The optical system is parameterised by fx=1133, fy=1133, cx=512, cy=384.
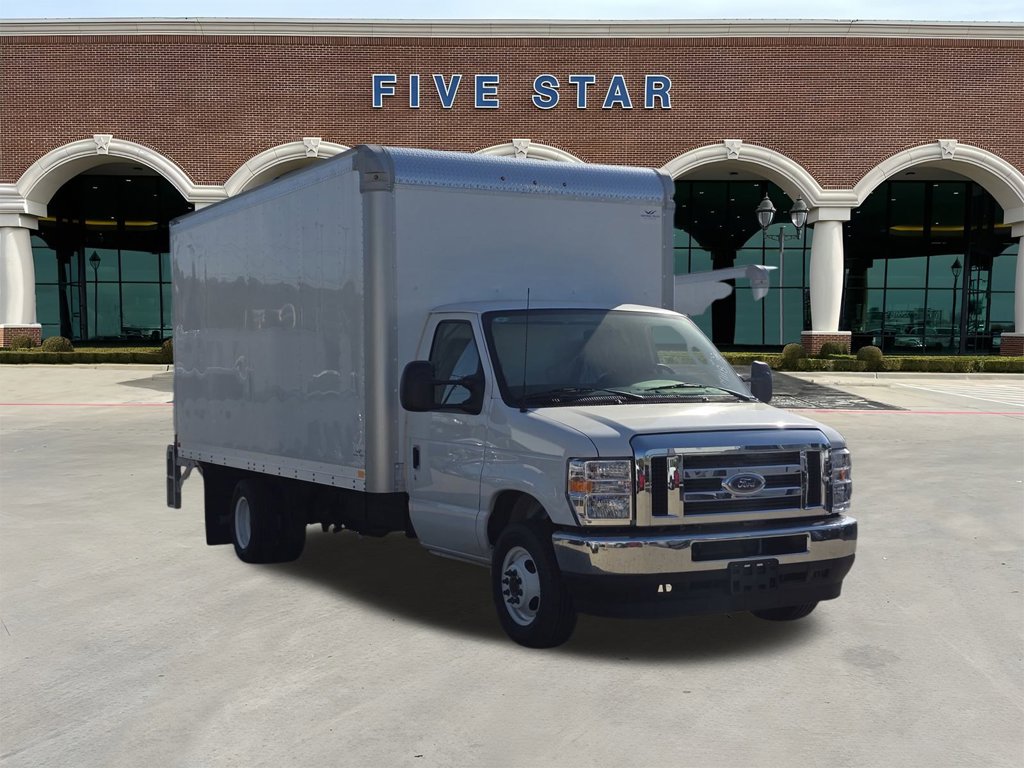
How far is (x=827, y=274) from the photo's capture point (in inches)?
1591

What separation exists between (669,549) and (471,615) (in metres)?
1.70

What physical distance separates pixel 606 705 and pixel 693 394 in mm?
2281

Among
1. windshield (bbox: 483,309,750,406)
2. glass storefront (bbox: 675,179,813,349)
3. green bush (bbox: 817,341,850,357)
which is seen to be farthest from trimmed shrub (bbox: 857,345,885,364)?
windshield (bbox: 483,309,750,406)

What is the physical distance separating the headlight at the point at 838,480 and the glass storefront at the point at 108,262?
4849cm

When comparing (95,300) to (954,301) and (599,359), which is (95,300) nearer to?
(954,301)

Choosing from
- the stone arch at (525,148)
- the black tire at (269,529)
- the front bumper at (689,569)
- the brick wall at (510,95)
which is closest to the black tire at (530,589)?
the front bumper at (689,569)

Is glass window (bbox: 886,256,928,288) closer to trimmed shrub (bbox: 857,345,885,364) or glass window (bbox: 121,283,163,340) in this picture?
trimmed shrub (bbox: 857,345,885,364)

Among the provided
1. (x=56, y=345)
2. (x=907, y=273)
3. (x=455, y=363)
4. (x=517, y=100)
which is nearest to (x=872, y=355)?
(x=517, y=100)

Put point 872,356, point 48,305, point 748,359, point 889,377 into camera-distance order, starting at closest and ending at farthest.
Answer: point 889,377, point 872,356, point 748,359, point 48,305

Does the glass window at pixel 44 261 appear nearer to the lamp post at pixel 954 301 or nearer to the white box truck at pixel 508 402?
the lamp post at pixel 954 301

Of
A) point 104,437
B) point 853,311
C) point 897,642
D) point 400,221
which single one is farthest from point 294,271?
point 853,311

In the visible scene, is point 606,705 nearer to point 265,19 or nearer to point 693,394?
point 693,394

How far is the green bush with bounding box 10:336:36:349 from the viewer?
38.7 m

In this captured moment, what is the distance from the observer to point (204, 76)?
129ft
